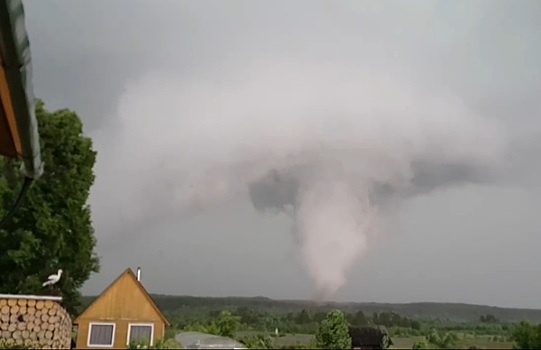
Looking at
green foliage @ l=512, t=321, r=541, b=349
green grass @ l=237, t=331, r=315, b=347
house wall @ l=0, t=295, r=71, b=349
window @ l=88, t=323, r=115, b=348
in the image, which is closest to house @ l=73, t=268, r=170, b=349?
window @ l=88, t=323, r=115, b=348

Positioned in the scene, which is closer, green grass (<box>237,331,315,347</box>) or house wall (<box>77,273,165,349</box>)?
house wall (<box>77,273,165,349</box>)

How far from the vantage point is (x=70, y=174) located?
12.2 meters

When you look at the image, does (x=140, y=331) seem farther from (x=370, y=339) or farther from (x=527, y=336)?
(x=527, y=336)

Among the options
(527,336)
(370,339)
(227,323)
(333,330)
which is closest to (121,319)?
(370,339)

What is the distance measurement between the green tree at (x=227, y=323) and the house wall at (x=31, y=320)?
2.85m

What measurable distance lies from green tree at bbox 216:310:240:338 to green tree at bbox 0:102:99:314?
334 cm

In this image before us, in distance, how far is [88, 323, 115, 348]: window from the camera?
6.73 m

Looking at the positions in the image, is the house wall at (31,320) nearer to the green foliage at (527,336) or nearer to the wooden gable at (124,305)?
the wooden gable at (124,305)

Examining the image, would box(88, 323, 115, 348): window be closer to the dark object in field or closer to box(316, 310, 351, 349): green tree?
the dark object in field

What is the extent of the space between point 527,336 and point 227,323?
544 cm

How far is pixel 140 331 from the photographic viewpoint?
6.83 m

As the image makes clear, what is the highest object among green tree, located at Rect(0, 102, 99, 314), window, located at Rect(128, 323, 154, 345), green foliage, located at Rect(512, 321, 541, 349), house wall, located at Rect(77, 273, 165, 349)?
green tree, located at Rect(0, 102, 99, 314)

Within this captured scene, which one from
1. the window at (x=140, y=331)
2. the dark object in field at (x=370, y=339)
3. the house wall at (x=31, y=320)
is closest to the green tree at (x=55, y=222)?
the house wall at (x=31, y=320)

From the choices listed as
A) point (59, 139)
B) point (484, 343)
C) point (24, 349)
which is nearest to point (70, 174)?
point (59, 139)
